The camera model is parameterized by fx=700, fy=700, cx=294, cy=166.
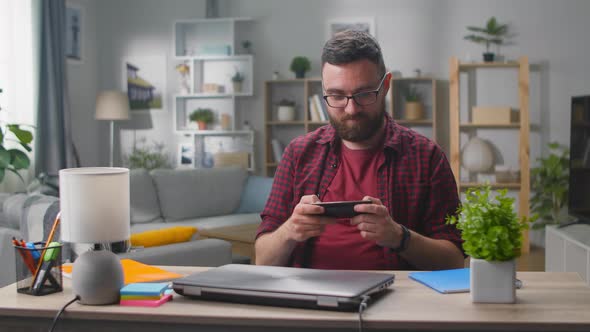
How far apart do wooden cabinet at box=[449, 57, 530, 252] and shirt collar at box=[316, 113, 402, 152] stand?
3829 millimetres

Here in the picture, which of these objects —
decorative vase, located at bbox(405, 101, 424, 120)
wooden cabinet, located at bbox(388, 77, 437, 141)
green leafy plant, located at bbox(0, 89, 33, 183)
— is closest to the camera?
green leafy plant, located at bbox(0, 89, 33, 183)

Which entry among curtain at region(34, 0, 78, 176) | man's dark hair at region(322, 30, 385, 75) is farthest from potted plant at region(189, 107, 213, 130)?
man's dark hair at region(322, 30, 385, 75)

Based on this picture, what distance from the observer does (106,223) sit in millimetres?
1539

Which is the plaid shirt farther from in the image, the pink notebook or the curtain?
the curtain

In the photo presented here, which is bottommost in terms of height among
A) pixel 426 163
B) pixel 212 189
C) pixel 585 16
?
pixel 212 189

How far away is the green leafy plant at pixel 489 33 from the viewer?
19.6 ft

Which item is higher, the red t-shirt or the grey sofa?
the red t-shirt

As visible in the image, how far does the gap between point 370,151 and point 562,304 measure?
2.76 ft

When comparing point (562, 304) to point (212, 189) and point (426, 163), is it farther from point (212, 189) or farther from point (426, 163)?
point (212, 189)

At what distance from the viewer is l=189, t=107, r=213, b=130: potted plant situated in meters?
6.54

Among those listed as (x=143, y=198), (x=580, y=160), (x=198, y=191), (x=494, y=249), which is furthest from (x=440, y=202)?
(x=198, y=191)

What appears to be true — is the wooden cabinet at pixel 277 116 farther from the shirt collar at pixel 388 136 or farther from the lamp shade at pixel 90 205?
the lamp shade at pixel 90 205

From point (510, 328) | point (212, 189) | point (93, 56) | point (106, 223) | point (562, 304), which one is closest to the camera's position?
point (510, 328)

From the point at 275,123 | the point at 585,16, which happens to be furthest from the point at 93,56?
the point at 585,16
